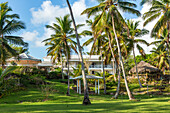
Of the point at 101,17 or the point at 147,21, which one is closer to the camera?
the point at 101,17

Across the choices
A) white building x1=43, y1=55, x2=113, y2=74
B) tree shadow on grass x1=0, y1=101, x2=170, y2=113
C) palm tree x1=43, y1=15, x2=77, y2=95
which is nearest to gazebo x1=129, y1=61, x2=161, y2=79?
white building x1=43, y1=55, x2=113, y2=74

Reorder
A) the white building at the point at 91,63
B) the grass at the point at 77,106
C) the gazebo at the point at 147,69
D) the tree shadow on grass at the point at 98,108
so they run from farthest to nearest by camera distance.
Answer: the white building at the point at 91,63 < the gazebo at the point at 147,69 < the grass at the point at 77,106 < the tree shadow on grass at the point at 98,108

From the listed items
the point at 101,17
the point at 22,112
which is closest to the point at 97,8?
the point at 101,17

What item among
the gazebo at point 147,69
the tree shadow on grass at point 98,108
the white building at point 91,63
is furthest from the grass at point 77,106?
the white building at point 91,63

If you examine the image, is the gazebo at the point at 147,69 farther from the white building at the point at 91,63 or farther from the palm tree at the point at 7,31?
the palm tree at the point at 7,31

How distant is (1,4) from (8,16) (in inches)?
66.1

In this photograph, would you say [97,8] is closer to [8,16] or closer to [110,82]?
[8,16]

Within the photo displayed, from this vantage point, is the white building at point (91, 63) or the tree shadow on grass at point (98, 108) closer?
the tree shadow on grass at point (98, 108)

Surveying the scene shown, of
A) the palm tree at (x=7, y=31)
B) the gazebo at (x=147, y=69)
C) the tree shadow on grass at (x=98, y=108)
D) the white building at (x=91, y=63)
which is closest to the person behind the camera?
the tree shadow on grass at (x=98, y=108)

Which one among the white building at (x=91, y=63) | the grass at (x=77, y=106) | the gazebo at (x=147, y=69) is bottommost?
the grass at (x=77, y=106)

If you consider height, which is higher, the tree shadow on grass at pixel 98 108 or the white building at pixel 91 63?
the white building at pixel 91 63

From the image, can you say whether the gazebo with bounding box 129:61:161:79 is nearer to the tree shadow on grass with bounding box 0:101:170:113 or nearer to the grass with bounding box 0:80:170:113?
the grass with bounding box 0:80:170:113

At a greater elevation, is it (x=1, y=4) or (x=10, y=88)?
(x=1, y=4)

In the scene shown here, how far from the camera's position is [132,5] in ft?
60.0
